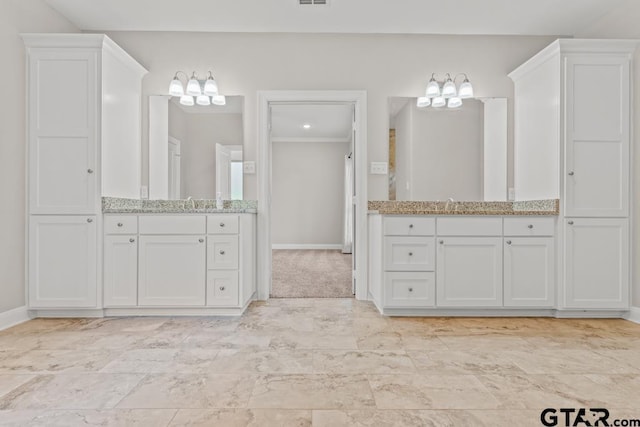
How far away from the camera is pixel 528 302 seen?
9.53 ft

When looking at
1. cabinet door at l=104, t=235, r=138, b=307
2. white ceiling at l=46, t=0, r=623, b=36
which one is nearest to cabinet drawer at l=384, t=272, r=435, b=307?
cabinet door at l=104, t=235, r=138, b=307

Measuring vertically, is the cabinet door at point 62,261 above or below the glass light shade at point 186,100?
below

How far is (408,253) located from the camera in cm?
292

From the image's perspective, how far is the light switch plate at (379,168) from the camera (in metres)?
3.51

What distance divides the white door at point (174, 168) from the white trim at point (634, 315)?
359 centimetres

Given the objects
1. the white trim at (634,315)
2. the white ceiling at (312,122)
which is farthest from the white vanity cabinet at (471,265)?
the white ceiling at (312,122)

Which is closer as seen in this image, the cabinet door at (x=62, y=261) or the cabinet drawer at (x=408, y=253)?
the cabinet door at (x=62, y=261)

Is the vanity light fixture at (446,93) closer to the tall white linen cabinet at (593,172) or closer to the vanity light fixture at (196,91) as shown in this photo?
the tall white linen cabinet at (593,172)

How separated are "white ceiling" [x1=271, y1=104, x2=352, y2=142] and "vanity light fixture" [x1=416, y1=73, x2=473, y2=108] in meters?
2.43

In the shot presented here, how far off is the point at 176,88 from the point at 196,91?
17 cm

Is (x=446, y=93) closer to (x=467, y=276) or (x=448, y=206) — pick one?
(x=448, y=206)

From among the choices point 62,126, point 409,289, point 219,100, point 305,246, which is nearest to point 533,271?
point 409,289

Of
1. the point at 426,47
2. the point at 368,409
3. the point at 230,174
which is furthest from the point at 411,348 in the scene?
the point at 426,47

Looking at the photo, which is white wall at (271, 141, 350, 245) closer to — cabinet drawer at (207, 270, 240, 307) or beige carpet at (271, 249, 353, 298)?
beige carpet at (271, 249, 353, 298)
